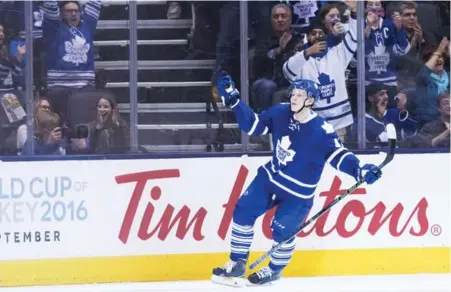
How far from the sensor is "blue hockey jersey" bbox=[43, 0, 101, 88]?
7391 millimetres

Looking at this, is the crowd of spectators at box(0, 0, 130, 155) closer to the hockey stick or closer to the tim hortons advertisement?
the tim hortons advertisement

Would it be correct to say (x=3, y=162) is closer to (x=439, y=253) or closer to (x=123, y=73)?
(x=123, y=73)

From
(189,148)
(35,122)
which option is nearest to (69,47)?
(35,122)

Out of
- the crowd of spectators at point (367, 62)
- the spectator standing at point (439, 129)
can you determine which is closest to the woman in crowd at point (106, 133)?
the crowd of spectators at point (367, 62)

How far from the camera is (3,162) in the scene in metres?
7.36

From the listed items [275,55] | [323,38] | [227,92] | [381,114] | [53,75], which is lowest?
[381,114]

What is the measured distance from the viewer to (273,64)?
24.9 feet

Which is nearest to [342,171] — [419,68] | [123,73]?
[419,68]

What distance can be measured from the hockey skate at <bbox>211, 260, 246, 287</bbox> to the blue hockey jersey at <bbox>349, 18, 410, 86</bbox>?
141cm

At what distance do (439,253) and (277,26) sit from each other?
1826 millimetres

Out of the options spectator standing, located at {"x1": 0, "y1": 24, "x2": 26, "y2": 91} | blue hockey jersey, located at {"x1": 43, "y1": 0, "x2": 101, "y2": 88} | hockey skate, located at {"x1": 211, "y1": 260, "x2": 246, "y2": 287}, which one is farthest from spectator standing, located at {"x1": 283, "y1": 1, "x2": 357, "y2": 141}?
spectator standing, located at {"x1": 0, "y1": 24, "x2": 26, "y2": 91}

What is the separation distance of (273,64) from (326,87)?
37 centimetres

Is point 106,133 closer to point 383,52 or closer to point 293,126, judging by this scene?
point 293,126

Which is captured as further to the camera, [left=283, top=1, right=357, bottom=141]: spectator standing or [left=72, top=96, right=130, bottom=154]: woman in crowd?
[left=283, top=1, right=357, bottom=141]: spectator standing
